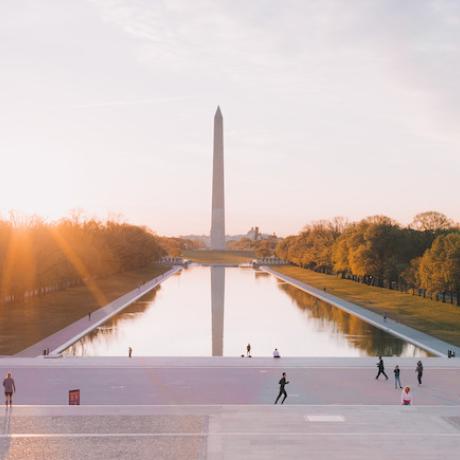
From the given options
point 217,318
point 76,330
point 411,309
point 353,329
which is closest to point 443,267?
point 411,309

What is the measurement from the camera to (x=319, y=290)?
6303 centimetres

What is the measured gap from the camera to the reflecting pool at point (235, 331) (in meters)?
31.4

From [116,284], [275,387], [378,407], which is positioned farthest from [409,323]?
[116,284]

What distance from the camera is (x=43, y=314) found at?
42719mm

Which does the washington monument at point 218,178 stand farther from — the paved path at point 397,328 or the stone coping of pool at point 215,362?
the stone coping of pool at point 215,362

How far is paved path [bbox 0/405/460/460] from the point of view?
44.2 feet

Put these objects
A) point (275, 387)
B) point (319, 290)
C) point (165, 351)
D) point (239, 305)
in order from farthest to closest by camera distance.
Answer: point (319, 290) < point (239, 305) < point (165, 351) < point (275, 387)

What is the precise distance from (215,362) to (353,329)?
47.9ft

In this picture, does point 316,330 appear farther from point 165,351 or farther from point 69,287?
point 69,287

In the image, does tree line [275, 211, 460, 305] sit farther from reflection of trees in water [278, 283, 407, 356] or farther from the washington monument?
the washington monument

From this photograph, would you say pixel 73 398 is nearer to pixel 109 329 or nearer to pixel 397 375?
pixel 397 375

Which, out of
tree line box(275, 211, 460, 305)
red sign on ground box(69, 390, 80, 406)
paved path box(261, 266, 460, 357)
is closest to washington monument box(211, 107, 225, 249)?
tree line box(275, 211, 460, 305)

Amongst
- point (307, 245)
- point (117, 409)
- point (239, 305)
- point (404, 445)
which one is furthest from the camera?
point (307, 245)

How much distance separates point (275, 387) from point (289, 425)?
6.37 m
